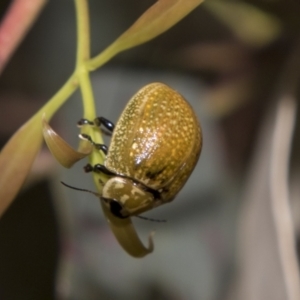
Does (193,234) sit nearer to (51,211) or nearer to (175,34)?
(51,211)

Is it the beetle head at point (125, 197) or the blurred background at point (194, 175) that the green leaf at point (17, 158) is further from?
the blurred background at point (194, 175)

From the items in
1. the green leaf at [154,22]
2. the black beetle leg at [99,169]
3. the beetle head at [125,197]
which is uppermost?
the green leaf at [154,22]

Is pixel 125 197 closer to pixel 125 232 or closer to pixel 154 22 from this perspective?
pixel 125 232

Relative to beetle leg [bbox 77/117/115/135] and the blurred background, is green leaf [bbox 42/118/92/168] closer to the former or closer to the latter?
beetle leg [bbox 77/117/115/135]

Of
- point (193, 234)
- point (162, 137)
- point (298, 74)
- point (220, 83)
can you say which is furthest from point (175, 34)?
point (162, 137)

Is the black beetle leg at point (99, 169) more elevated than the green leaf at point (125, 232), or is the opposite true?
the black beetle leg at point (99, 169)

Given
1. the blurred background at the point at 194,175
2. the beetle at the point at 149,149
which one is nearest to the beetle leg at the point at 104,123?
the beetle at the point at 149,149
